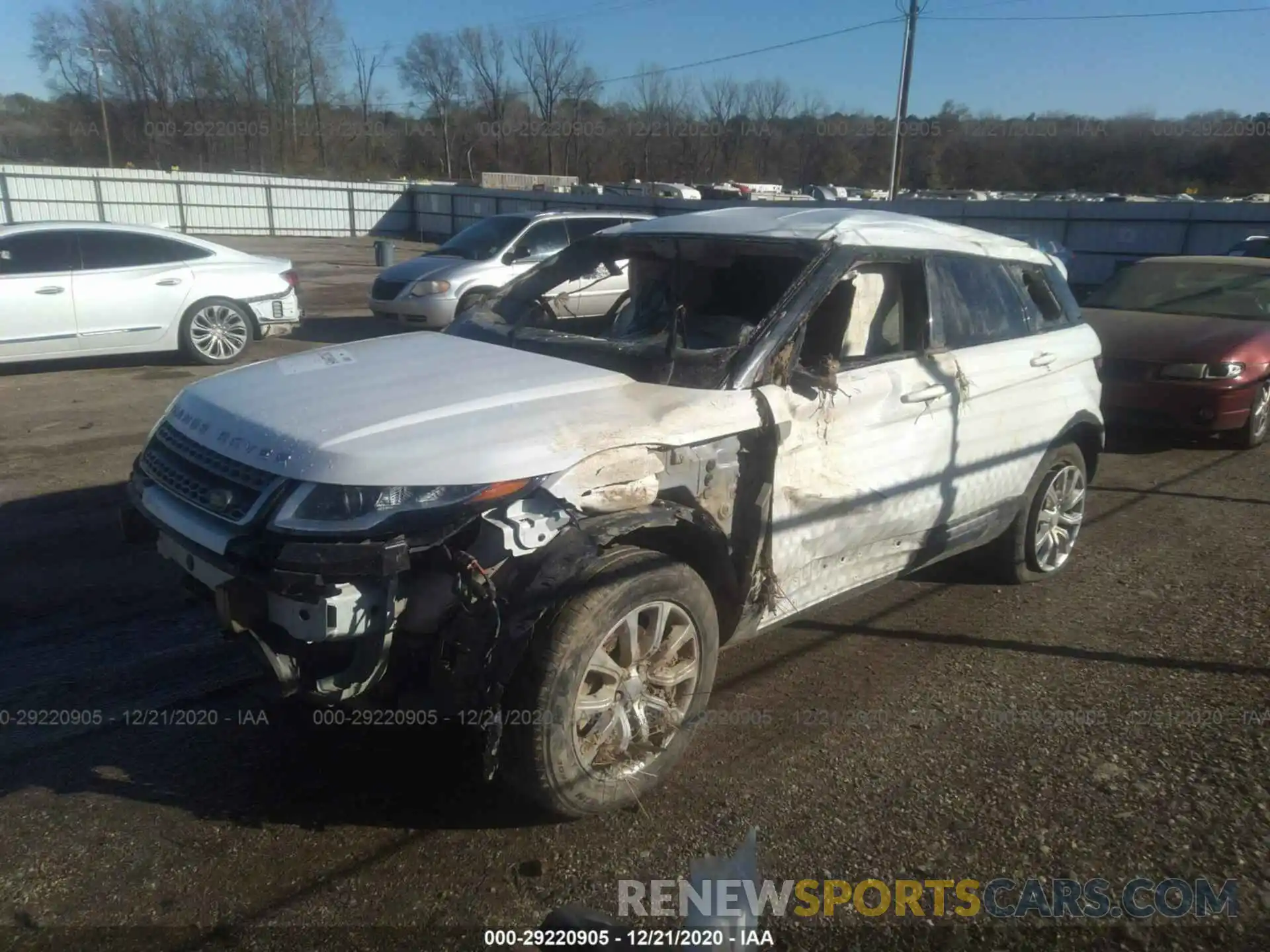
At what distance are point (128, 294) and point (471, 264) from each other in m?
4.38

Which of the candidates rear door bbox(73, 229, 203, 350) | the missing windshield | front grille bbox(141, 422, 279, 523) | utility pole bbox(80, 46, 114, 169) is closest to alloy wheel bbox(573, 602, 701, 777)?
the missing windshield

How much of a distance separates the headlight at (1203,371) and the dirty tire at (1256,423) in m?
0.33

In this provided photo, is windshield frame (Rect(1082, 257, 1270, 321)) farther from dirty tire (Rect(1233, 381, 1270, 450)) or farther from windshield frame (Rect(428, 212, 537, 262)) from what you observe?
windshield frame (Rect(428, 212, 537, 262))

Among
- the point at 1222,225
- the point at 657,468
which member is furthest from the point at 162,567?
the point at 1222,225

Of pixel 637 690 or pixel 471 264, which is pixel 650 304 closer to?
pixel 637 690

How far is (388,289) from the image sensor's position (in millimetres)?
13328

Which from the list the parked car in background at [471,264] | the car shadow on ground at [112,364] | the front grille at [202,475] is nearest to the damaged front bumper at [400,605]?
the front grille at [202,475]

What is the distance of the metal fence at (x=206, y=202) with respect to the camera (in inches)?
1142

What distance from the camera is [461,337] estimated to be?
14.3ft

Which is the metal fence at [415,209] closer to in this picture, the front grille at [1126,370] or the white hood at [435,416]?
the front grille at [1126,370]

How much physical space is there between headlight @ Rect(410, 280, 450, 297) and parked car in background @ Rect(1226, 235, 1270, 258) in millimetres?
11659

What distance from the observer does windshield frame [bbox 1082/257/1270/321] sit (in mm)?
8672

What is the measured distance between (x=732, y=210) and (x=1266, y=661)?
Answer: 10.6ft

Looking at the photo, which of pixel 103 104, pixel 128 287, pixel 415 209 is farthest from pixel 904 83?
pixel 103 104
